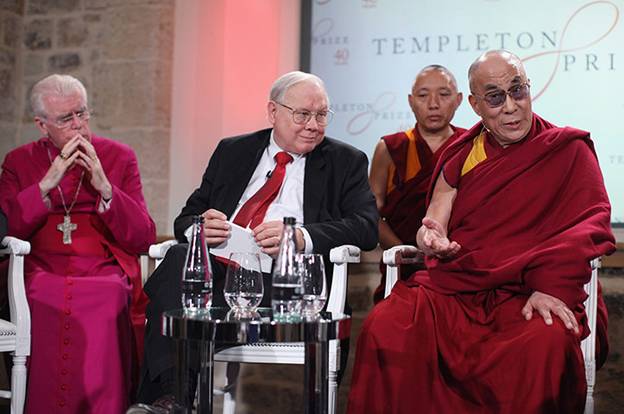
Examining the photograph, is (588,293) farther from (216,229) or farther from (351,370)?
(351,370)

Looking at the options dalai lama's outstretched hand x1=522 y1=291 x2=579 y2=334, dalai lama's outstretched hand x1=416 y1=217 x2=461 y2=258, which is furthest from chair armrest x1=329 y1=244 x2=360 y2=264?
dalai lama's outstretched hand x1=522 y1=291 x2=579 y2=334

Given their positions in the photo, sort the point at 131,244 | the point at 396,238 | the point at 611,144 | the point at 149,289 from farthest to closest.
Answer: the point at 611,144
the point at 396,238
the point at 131,244
the point at 149,289

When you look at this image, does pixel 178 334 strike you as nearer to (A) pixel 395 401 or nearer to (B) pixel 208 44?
(A) pixel 395 401

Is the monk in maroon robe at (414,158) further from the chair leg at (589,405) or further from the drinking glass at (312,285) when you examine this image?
the drinking glass at (312,285)

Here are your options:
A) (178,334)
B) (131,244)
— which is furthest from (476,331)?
(131,244)

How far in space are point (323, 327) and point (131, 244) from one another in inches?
62.1

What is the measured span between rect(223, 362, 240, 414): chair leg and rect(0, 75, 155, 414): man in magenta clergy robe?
0.46m

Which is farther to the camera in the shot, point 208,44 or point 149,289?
point 208,44

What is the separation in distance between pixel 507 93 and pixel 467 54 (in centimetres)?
179

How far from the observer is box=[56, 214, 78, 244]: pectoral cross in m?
4.06

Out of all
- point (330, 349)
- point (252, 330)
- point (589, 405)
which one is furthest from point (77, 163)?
point (589, 405)

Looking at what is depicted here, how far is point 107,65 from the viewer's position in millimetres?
5535

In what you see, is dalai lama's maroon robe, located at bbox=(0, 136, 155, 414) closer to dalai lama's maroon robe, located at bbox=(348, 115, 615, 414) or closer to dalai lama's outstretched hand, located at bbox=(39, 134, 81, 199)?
dalai lama's outstretched hand, located at bbox=(39, 134, 81, 199)

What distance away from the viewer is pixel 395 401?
3.23 metres
